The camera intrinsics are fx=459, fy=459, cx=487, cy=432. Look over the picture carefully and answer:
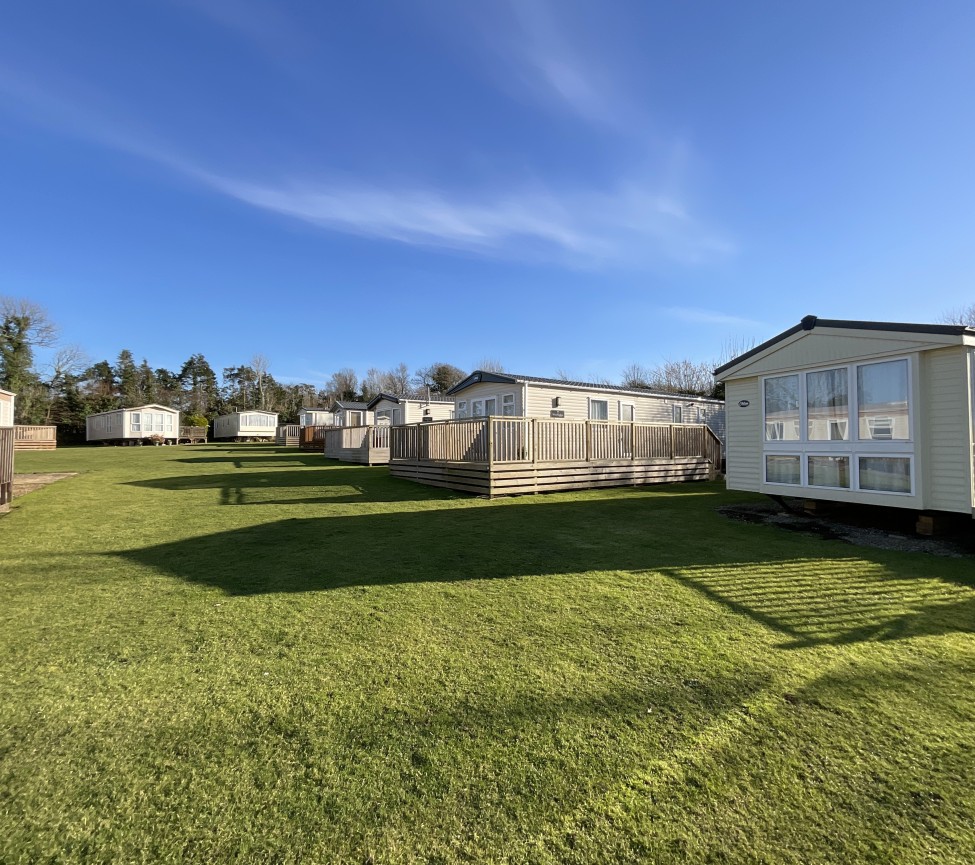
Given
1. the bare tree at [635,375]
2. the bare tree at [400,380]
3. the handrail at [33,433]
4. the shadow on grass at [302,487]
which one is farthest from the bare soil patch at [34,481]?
the bare tree at [400,380]

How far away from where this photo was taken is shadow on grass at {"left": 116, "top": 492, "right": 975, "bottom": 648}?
12.2 ft

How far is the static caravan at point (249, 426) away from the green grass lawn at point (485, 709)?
134 ft

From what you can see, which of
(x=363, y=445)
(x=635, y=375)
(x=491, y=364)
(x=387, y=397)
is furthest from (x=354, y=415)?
(x=491, y=364)

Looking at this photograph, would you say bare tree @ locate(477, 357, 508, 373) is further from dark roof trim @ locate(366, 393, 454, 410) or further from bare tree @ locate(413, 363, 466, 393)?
dark roof trim @ locate(366, 393, 454, 410)

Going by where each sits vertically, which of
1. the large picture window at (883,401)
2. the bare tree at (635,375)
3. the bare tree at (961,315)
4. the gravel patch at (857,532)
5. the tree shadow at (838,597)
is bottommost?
the tree shadow at (838,597)

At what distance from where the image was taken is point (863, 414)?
662 cm

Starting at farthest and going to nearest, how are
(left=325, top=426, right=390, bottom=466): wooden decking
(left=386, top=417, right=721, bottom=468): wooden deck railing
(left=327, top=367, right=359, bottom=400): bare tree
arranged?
1. (left=327, top=367, right=359, bottom=400): bare tree
2. (left=325, top=426, right=390, bottom=466): wooden decking
3. (left=386, top=417, right=721, bottom=468): wooden deck railing

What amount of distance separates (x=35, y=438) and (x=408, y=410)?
79.7 feet

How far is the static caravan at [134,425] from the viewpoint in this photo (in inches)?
1320

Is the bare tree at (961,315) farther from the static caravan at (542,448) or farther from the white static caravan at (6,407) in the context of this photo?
the white static caravan at (6,407)

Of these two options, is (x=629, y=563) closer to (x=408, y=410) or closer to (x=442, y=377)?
(x=408, y=410)

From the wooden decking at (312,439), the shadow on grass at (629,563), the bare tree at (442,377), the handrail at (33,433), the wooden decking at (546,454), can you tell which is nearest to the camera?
the shadow on grass at (629,563)

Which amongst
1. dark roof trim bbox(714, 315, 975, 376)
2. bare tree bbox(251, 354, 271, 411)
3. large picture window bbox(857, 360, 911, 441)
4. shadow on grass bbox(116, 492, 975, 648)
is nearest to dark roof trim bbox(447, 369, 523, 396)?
dark roof trim bbox(714, 315, 975, 376)

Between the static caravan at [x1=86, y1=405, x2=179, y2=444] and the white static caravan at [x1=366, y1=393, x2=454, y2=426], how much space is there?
69.4ft
